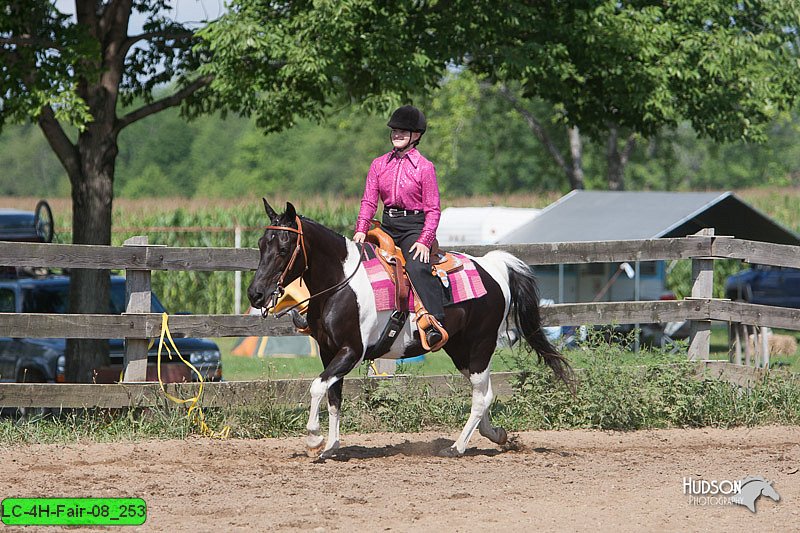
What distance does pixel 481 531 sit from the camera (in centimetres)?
539

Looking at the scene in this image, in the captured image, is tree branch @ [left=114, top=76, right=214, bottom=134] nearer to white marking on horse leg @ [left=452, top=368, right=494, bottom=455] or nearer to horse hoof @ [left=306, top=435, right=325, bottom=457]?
white marking on horse leg @ [left=452, top=368, right=494, bottom=455]

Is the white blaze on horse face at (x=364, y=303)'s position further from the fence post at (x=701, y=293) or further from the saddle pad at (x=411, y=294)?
the fence post at (x=701, y=293)

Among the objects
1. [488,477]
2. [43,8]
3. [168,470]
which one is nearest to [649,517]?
[488,477]

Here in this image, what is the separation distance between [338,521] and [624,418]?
13.5 feet

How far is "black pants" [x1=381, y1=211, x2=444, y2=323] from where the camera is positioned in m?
7.45

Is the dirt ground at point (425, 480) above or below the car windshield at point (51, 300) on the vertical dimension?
below

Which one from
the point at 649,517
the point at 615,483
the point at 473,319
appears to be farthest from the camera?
the point at 473,319

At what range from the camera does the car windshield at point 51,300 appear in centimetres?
1207

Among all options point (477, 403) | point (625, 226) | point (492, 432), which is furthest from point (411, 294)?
point (625, 226)

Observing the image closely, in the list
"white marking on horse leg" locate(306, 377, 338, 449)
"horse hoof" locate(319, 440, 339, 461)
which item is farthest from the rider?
"horse hoof" locate(319, 440, 339, 461)

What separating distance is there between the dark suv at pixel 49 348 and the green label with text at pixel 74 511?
456cm

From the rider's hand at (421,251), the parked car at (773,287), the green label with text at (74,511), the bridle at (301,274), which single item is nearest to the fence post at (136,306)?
the bridle at (301,274)

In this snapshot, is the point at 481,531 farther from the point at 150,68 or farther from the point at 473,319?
the point at 150,68

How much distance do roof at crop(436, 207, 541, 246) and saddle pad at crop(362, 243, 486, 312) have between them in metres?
13.8
